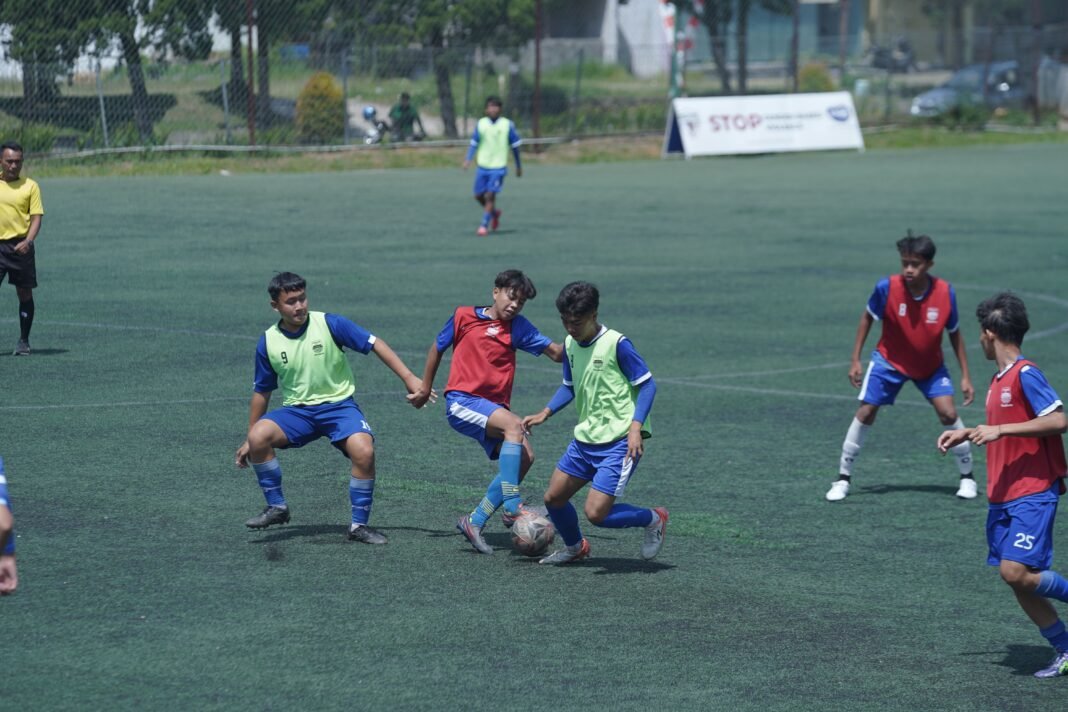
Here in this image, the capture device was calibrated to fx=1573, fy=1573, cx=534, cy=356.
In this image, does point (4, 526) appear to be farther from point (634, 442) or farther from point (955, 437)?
point (955, 437)

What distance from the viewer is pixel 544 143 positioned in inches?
1715

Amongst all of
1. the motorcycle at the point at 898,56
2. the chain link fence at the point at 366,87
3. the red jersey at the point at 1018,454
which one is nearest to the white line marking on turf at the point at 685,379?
the red jersey at the point at 1018,454

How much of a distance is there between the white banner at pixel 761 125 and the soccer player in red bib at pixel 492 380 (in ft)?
114

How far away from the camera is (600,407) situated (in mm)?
9070

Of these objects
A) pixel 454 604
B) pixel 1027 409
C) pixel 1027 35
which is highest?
pixel 1027 35

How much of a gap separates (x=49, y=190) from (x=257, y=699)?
2585 centimetres

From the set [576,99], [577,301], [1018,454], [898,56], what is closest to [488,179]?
[577,301]

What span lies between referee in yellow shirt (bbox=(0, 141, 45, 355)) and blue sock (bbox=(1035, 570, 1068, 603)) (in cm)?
1095

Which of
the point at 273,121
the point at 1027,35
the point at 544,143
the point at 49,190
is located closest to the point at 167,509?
the point at 49,190

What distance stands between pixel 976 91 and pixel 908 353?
4616cm

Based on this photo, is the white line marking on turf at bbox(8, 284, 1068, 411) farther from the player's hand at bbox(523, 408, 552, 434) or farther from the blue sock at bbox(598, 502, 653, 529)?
the blue sock at bbox(598, 502, 653, 529)

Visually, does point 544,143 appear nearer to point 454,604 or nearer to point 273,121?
point 273,121

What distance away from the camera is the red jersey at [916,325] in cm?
1167

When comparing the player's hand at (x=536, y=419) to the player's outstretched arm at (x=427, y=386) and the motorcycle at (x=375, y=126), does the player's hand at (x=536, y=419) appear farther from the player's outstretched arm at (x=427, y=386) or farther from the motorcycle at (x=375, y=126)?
the motorcycle at (x=375, y=126)
